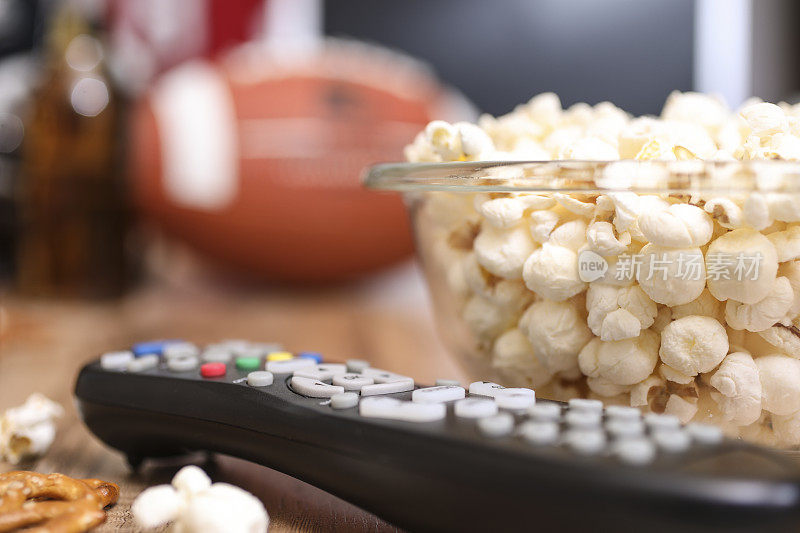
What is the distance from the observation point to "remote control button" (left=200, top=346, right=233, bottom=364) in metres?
0.36

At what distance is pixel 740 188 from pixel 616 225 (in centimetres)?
5

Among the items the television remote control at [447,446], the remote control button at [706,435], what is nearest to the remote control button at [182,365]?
the television remote control at [447,446]

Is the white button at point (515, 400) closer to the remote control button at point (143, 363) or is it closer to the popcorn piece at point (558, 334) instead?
the popcorn piece at point (558, 334)

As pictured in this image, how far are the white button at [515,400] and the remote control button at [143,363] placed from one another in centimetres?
17

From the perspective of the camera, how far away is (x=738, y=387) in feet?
0.93

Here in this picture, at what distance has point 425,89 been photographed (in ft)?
3.66

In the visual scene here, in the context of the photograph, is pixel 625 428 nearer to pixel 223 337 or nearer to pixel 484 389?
pixel 484 389

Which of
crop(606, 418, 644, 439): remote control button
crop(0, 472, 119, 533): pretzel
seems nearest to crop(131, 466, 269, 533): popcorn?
crop(0, 472, 119, 533): pretzel

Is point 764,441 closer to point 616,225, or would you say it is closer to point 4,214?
point 616,225

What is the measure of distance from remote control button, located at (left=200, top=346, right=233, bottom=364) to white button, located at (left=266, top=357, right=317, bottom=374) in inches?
1.1

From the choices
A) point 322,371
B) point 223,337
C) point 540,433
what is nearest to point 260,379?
point 322,371

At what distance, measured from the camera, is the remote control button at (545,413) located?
25 centimetres

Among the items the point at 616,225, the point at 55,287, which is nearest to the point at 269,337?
the point at 55,287

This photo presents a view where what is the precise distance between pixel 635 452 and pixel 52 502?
21 centimetres
